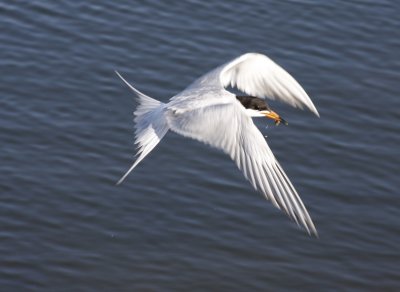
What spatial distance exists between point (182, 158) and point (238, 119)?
2399 mm

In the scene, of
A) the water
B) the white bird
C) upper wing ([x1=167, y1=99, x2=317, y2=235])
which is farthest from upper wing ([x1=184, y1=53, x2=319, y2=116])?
the water

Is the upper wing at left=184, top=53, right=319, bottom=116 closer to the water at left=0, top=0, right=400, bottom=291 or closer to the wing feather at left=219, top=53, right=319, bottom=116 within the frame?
the wing feather at left=219, top=53, right=319, bottom=116

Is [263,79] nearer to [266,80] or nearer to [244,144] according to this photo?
[266,80]

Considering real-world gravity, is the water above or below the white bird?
below

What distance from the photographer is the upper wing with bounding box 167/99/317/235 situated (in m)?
6.48

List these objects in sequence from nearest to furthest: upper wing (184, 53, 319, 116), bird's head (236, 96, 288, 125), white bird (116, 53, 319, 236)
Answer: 1. white bird (116, 53, 319, 236)
2. bird's head (236, 96, 288, 125)
3. upper wing (184, 53, 319, 116)

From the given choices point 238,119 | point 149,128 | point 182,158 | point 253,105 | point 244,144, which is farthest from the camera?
point 182,158

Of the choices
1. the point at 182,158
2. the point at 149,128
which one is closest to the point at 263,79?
the point at 149,128

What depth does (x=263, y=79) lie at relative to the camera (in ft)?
27.6

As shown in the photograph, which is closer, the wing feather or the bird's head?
the bird's head

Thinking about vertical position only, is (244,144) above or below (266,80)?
below

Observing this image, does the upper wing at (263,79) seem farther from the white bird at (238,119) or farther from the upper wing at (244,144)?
the upper wing at (244,144)

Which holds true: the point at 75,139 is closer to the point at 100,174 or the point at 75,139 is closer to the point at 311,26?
the point at 100,174

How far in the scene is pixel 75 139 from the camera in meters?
9.70
